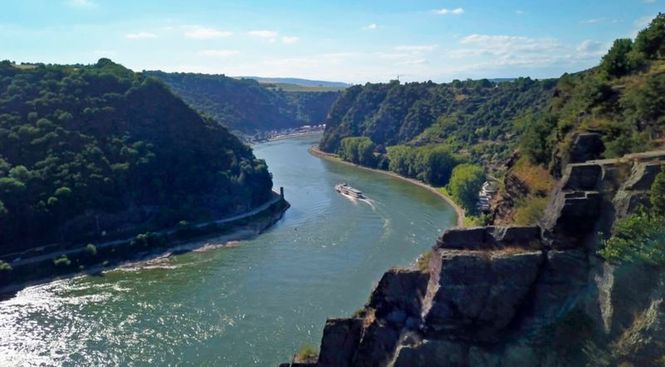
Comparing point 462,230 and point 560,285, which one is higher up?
point 462,230

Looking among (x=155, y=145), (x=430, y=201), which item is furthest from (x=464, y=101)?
(x=155, y=145)

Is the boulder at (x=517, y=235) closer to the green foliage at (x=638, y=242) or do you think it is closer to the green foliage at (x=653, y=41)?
the green foliage at (x=638, y=242)

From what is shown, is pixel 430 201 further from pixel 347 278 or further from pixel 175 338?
pixel 175 338

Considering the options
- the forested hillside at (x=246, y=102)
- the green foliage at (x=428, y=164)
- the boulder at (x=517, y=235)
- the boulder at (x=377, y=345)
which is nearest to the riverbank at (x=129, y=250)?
the green foliage at (x=428, y=164)

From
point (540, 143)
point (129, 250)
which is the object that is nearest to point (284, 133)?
point (129, 250)

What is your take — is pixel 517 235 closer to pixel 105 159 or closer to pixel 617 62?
→ pixel 617 62
